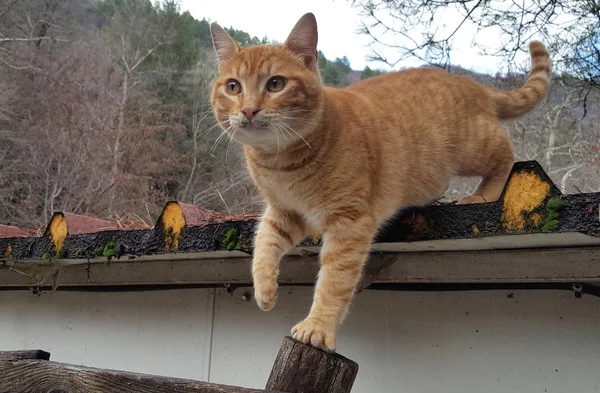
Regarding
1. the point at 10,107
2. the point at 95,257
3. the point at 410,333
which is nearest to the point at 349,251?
the point at 410,333

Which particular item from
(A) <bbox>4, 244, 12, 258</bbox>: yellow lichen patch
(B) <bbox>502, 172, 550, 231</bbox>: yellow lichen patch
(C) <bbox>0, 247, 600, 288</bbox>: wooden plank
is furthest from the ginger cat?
(A) <bbox>4, 244, 12, 258</bbox>: yellow lichen patch

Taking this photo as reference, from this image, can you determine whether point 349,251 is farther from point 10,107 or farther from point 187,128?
point 187,128

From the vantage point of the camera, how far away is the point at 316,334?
161 centimetres

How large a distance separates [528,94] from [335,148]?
109cm

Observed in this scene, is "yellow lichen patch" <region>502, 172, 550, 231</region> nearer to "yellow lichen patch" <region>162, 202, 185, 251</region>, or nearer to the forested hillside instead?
"yellow lichen patch" <region>162, 202, 185, 251</region>

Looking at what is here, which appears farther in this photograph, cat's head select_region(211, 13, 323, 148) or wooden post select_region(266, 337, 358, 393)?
cat's head select_region(211, 13, 323, 148)

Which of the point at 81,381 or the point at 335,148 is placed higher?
the point at 335,148

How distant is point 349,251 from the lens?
5.99ft

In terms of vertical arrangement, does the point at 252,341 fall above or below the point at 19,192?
below

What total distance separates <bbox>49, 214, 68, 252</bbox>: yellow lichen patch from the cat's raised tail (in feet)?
6.82

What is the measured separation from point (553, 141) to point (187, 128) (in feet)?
36.0

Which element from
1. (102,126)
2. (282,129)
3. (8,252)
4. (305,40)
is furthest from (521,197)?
(102,126)

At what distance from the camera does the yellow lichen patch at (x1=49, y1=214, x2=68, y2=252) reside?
259cm

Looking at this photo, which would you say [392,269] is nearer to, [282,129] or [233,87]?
[282,129]
